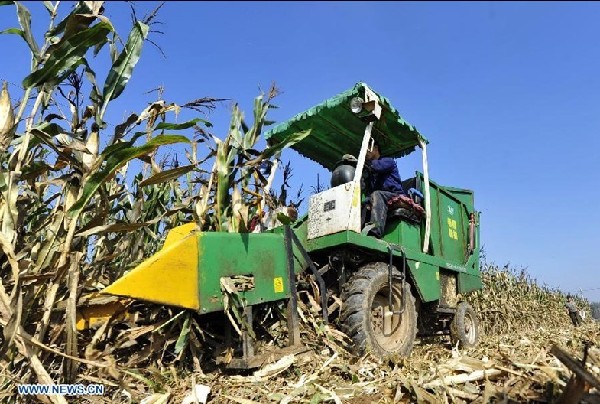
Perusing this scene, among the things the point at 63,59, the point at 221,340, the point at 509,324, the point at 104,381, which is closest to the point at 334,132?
the point at 221,340

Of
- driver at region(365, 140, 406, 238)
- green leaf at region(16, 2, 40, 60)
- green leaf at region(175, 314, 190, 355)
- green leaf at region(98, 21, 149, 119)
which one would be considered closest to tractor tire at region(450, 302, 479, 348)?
driver at region(365, 140, 406, 238)

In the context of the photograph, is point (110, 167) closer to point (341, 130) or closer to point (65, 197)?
Answer: point (65, 197)

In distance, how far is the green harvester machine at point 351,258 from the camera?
10.3 feet

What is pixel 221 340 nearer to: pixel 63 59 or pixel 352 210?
pixel 352 210

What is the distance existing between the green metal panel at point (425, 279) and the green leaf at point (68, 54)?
3.33 meters

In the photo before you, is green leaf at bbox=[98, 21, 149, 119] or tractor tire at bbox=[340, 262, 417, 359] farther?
tractor tire at bbox=[340, 262, 417, 359]

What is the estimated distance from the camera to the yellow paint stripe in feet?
9.69

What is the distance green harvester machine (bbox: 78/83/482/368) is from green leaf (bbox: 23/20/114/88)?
1279 millimetres

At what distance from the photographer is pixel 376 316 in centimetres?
446

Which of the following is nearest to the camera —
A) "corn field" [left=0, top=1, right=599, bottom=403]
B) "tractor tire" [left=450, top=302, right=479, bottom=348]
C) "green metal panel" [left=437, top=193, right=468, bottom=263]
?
"corn field" [left=0, top=1, right=599, bottom=403]

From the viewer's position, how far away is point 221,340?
3645 mm

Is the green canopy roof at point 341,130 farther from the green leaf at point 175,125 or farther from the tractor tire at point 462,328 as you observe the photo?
the tractor tire at point 462,328

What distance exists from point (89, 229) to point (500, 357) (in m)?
2.67

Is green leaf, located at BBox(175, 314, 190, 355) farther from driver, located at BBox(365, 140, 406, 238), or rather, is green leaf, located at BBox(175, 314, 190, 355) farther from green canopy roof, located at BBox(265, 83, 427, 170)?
green canopy roof, located at BBox(265, 83, 427, 170)
